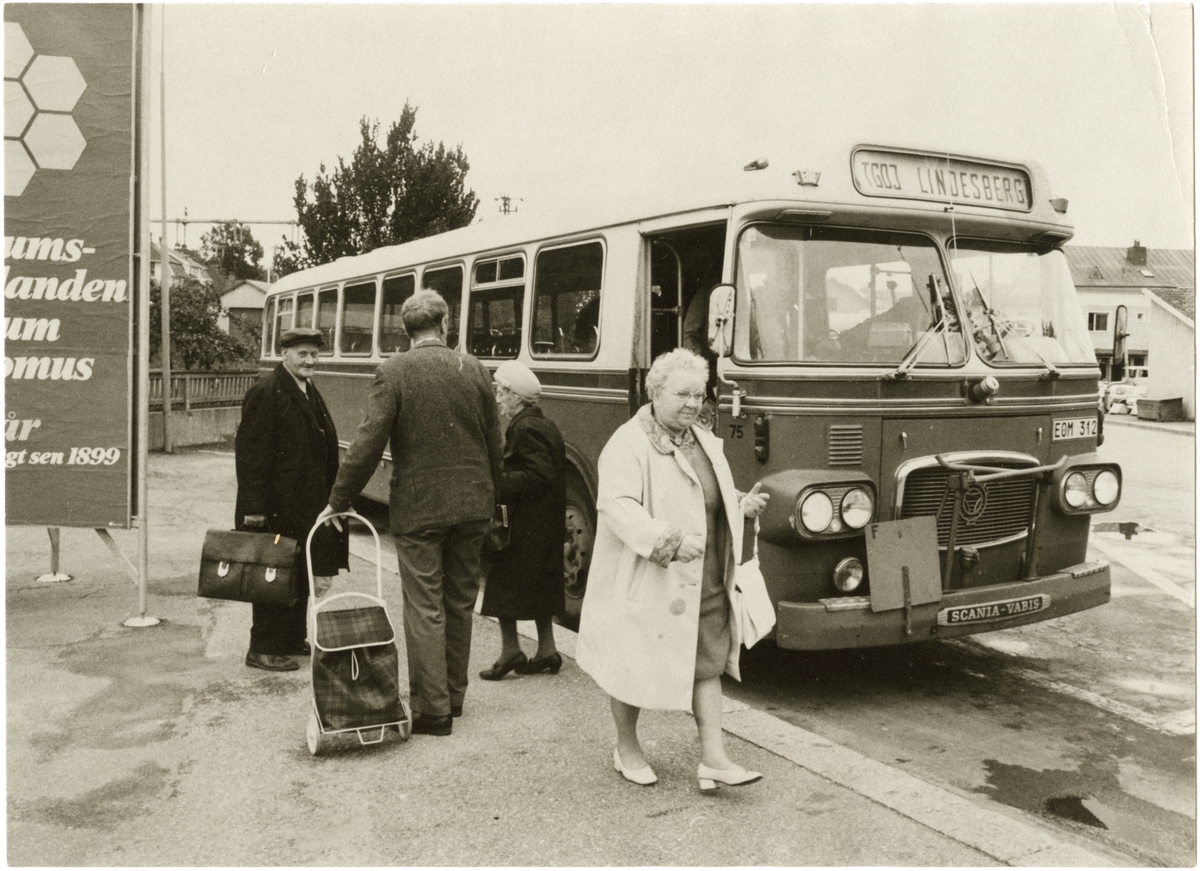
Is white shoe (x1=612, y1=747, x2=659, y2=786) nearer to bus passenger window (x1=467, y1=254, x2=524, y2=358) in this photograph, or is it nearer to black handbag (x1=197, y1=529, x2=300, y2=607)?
black handbag (x1=197, y1=529, x2=300, y2=607)

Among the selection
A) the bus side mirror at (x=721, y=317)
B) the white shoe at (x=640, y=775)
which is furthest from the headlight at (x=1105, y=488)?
the white shoe at (x=640, y=775)

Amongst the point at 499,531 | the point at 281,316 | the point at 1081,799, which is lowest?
the point at 1081,799

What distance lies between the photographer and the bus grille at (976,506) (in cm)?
589

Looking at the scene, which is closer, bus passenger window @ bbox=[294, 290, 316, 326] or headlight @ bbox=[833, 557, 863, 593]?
headlight @ bbox=[833, 557, 863, 593]

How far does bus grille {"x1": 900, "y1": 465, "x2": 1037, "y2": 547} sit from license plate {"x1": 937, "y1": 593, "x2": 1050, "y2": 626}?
1.18 ft

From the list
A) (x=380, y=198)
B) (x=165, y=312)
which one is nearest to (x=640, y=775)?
(x=165, y=312)

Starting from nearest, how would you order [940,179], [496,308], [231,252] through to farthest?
[940,179]
[496,308]
[231,252]

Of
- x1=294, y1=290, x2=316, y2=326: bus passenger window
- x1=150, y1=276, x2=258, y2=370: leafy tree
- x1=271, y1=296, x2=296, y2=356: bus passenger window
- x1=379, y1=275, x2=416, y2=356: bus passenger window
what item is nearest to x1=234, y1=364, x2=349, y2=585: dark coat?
x1=379, y1=275, x2=416, y2=356: bus passenger window

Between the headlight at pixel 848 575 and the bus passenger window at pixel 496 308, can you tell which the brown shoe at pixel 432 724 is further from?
the bus passenger window at pixel 496 308

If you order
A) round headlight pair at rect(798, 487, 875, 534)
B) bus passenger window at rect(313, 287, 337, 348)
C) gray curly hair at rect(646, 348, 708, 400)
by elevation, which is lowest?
round headlight pair at rect(798, 487, 875, 534)

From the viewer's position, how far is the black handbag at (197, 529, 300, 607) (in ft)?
18.8

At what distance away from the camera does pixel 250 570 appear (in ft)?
18.9

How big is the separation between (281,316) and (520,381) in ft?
31.4

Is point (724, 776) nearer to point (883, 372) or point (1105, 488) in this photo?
point (883, 372)
